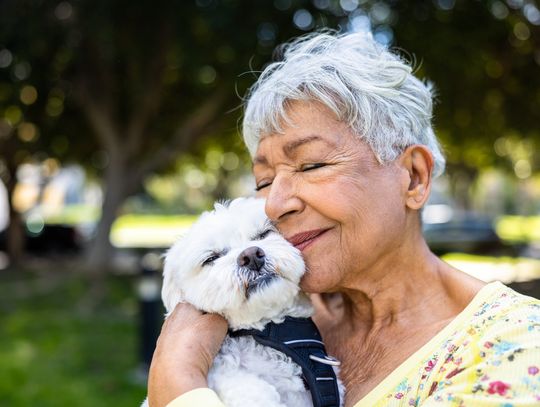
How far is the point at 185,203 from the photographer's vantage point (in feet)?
223

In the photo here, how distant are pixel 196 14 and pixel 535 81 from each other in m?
7.77

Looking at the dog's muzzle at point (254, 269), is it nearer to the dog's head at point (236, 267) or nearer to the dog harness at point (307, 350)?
the dog's head at point (236, 267)

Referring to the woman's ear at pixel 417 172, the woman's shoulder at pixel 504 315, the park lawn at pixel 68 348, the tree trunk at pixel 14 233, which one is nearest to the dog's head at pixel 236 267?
the woman's ear at pixel 417 172

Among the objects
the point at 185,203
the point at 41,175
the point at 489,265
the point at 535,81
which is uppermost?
the point at 535,81

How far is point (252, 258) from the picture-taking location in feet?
6.81

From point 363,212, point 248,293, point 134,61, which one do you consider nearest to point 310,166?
point 363,212

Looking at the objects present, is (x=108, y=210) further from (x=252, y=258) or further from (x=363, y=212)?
(x=363, y=212)

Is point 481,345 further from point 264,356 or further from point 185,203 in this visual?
point 185,203

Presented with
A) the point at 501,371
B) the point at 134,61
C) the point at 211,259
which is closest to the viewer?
the point at 501,371

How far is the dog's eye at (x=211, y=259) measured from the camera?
2.16 meters

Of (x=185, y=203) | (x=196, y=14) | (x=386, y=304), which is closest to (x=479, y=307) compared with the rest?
(x=386, y=304)

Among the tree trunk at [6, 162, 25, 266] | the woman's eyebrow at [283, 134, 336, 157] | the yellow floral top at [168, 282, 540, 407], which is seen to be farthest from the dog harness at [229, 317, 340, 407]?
the tree trunk at [6, 162, 25, 266]

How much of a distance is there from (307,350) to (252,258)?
1.08 feet

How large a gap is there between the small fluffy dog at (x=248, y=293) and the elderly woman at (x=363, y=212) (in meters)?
0.06
